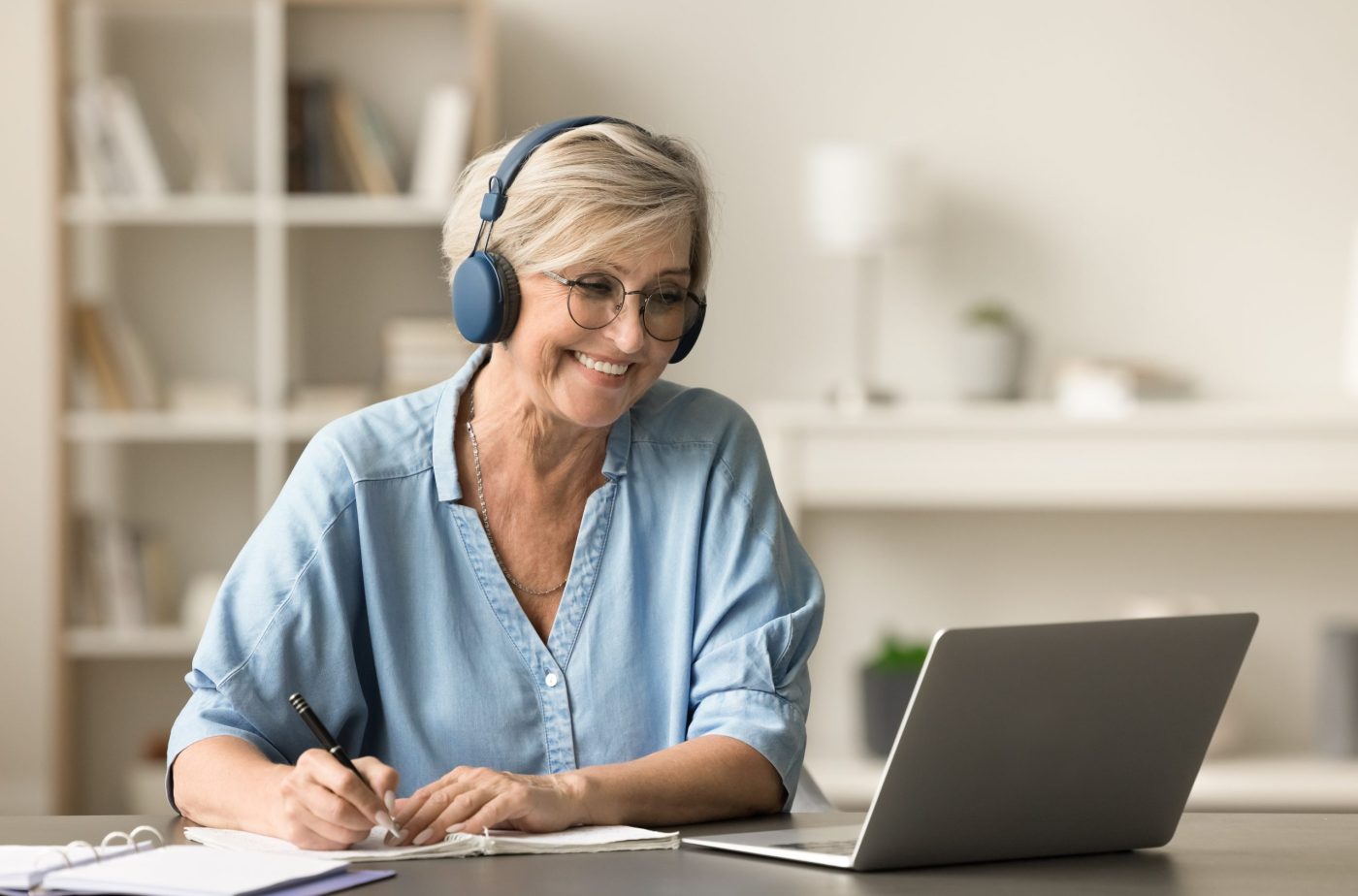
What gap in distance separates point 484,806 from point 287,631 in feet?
1.04

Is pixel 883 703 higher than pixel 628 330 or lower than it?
lower

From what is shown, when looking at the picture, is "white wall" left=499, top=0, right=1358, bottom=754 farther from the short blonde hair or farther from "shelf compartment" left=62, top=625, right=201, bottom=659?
the short blonde hair

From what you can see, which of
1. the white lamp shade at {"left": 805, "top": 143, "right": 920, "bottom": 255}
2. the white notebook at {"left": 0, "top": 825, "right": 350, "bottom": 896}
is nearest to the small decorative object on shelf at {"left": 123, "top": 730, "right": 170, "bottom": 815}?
the white lamp shade at {"left": 805, "top": 143, "right": 920, "bottom": 255}

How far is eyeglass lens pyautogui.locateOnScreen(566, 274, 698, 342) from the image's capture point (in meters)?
1.53

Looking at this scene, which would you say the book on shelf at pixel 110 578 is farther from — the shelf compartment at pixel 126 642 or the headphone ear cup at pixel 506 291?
the headphone ear cup at pixel 506 291

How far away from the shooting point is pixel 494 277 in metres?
1.54

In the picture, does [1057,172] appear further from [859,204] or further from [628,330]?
[628,330]

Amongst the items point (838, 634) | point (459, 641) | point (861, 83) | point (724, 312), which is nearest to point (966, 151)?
point (861, 83)

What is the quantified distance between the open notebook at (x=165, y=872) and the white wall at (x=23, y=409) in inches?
124

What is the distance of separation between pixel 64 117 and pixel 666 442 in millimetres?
2562

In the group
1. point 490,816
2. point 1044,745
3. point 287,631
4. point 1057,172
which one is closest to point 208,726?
point 287,631

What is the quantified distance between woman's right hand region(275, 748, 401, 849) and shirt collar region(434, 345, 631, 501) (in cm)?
42

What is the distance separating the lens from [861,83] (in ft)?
13.3

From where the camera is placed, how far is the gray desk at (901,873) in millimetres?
1072
